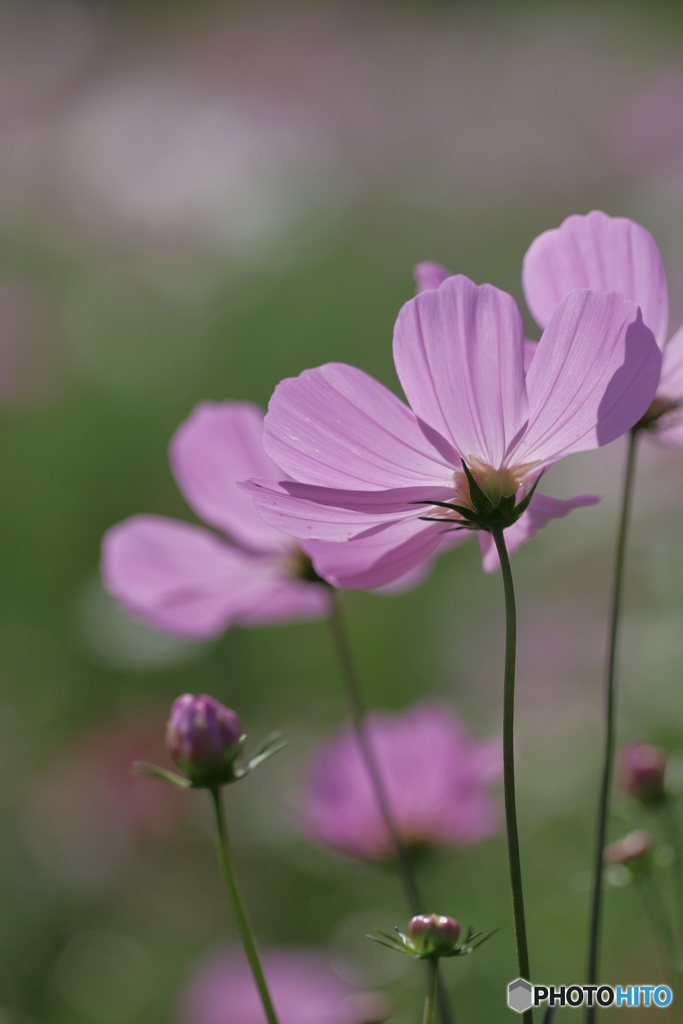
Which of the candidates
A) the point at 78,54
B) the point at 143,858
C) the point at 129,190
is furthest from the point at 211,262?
the point at 143,858

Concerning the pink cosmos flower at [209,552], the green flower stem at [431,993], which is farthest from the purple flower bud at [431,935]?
the pink cosmos flower at [209,552]

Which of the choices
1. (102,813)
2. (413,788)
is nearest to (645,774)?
(413,788)

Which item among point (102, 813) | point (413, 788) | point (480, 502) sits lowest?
point (102, 813)

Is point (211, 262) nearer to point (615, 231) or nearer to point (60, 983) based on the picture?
point (60, 983)

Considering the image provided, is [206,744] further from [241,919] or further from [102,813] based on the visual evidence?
[102,813]

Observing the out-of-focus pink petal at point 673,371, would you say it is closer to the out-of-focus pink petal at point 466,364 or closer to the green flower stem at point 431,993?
the out-of-focus pink petal at point 466,364

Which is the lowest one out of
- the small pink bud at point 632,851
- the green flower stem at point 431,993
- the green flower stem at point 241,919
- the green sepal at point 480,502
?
the small pink bud at point 632,851

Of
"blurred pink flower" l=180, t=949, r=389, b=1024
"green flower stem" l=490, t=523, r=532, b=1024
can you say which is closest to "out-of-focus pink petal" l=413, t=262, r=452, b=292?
"green flower stem" l=490, t=523, r=532, b=1024
